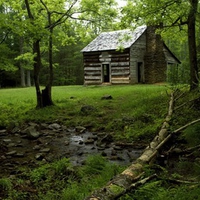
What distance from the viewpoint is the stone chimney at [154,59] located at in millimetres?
25453

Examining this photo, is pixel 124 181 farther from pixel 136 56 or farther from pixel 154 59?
→ pixel 154 59

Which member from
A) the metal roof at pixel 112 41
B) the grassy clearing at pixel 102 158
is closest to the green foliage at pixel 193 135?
the grassy clearing at pixel 102 158

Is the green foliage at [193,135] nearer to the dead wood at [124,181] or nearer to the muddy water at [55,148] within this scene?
the muddy water at [55,148]

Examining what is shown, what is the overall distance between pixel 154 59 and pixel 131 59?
2.91 meters

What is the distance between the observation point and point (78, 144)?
26.9 feet

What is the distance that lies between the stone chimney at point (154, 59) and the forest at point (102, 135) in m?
11.6

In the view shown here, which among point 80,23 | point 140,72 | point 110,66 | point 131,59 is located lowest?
point 140,72

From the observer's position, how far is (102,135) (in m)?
9.04

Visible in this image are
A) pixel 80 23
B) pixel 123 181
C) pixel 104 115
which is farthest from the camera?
pixel 80 23

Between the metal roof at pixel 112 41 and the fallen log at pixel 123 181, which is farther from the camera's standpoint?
the metal roof at pixel 112 41

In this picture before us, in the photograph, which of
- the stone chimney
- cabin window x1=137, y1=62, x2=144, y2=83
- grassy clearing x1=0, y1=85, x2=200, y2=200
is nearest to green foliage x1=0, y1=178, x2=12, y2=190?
grassy clearing x1=0, y1=85, x2=200, y2=200

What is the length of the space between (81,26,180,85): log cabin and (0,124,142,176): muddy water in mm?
15529

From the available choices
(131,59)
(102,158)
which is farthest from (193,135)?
(131,59)

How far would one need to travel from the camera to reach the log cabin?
80.1 feet
